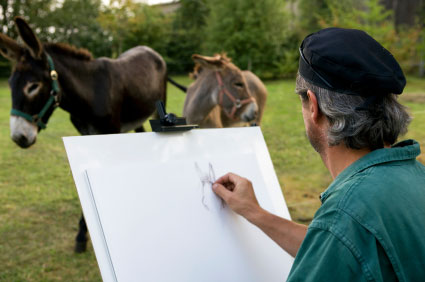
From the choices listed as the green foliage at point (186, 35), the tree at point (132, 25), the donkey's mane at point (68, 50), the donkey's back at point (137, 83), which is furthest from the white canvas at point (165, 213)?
the green foliage at point (186, 35)

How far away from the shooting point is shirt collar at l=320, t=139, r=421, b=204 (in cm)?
100

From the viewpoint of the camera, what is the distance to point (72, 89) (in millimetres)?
3414

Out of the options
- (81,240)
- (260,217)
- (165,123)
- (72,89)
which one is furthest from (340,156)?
(81,240)

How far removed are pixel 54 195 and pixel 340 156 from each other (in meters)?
5.04

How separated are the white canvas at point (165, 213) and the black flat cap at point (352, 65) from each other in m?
0.74

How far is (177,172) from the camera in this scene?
160 cm

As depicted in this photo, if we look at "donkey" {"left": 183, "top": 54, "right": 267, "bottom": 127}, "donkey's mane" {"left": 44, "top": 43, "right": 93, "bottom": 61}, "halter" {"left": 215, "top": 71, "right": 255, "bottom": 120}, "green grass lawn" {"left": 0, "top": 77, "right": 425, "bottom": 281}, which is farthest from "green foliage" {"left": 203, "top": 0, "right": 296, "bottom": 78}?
"donkey's mane" {"left": 44, "top": 43, "right": 93, "bottom": 61}

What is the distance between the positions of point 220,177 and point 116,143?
0.45 meters

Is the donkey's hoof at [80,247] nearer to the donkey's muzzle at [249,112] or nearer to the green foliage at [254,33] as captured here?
the donkey's muzzle at [249,112]

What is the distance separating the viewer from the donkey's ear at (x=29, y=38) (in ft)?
9.74

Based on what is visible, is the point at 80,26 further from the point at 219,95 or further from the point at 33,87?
the point at 33,87

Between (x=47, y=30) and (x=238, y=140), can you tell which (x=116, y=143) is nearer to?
(x=238, y=140)

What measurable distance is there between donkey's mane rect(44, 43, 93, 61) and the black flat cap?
287 centimetres

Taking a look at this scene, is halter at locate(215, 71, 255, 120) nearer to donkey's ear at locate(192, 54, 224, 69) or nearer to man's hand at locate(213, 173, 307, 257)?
donkey's ear at locate(192, 54, 224, 69)
